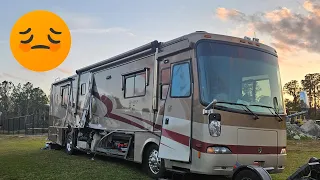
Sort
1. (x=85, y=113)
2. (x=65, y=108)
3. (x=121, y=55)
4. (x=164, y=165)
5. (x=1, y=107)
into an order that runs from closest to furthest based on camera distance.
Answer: (x=164, y=165) < (x=121, y=55) < (x=85, y=113) < (x=65, y=108) < (x=1, y=107)

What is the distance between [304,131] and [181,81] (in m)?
22.2

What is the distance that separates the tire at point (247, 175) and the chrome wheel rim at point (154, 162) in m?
2.34

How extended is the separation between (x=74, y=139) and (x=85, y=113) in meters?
1.64

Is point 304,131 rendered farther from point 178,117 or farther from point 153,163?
point 178,117

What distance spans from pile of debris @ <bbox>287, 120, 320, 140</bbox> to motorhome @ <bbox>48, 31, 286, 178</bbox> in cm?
1668

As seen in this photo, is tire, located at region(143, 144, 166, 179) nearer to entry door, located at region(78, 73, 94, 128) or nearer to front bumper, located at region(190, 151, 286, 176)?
front bumper, located at region(190, 151, 286, 176)

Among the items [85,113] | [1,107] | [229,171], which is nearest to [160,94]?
[229,171]

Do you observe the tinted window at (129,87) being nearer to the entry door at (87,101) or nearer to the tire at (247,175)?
the entry door at (87,101)

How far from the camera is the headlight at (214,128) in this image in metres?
6.10

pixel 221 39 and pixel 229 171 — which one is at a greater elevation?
pixel 221 39

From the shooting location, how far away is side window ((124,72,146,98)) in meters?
8.76

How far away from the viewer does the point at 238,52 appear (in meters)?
6.97

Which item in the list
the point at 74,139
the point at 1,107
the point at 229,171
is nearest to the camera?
the point at 229,171

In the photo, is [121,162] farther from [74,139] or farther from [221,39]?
[221,39]
